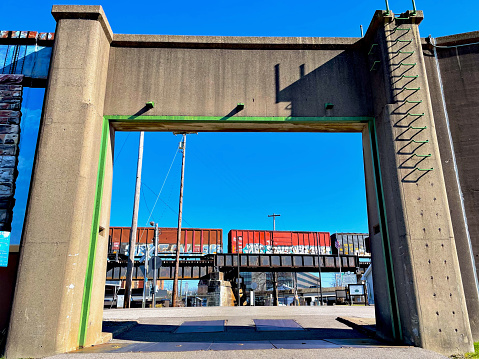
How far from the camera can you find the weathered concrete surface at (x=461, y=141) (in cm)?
718

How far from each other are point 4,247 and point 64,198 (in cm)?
160

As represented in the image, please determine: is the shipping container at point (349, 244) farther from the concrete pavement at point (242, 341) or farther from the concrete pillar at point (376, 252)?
the concrete pillar at point (376, 252)

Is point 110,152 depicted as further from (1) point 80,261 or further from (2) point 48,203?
(1) point 80,261

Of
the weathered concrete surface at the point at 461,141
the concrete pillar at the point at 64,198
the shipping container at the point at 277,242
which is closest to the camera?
the concrete pillar at the point at 64,198

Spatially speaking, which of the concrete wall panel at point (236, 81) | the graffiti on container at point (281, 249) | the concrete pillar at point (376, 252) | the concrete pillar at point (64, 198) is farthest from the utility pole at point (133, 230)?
the graffiti on container at point (281, 249)

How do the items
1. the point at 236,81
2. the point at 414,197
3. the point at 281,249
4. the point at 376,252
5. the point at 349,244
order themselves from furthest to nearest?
the point at 281,249 < the point at 349,244 < the point at 236,81 < the point at 376,252 < the point at 414,197

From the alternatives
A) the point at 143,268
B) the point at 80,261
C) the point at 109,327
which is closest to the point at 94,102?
the point at 80,261

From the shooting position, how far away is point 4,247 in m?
7.12

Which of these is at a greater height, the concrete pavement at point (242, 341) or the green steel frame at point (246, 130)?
the green steel frame at point (246, 130)

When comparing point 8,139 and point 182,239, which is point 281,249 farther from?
point 8,139

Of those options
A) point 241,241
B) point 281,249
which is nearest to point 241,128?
point 241,241

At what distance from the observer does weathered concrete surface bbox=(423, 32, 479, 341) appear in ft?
23.6

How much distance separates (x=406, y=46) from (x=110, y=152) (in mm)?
6619

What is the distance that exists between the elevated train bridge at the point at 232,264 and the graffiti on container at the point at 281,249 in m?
3.84
